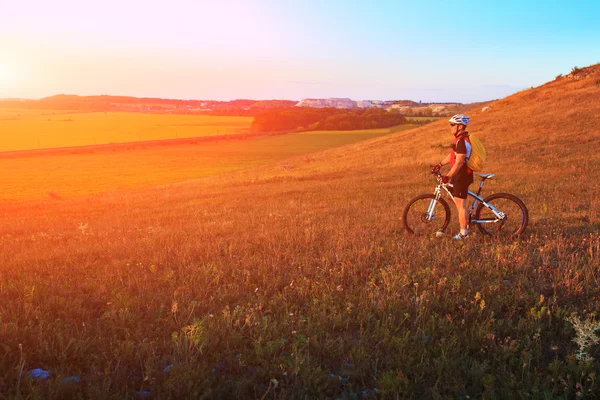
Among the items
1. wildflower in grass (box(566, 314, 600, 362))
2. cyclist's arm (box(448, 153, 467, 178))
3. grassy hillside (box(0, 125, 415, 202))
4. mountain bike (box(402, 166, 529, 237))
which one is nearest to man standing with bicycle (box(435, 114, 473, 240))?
cyclist's arm (box(448, 153, 467, 178))

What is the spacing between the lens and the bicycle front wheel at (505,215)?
8281 millimetres

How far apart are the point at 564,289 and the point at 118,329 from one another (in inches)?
228

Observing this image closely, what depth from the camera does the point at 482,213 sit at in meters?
8.52

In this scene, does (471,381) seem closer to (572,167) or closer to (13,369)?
(13,369)

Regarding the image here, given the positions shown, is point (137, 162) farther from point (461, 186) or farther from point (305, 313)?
point (305, 313)

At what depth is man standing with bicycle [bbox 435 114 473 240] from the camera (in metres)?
7.77

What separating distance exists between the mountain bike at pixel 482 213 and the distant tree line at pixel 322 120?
118m

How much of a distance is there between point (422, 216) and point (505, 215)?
163 cm

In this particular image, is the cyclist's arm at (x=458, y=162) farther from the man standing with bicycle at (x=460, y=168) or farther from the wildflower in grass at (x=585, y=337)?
the wildflower in grass at (x=585, y=337)

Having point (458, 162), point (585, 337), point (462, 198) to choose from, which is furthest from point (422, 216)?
point (585, 337)

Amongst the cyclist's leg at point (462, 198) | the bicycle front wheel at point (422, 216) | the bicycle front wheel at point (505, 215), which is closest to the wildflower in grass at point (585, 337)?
the cyclist's leg at point (462, 198)

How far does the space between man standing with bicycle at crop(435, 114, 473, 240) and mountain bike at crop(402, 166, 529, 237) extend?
17 cm

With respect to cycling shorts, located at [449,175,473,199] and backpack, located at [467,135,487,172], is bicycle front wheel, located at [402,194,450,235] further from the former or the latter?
backpack, located at [467,135,487,172]

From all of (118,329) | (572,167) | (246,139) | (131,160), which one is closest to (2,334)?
(118,329)
